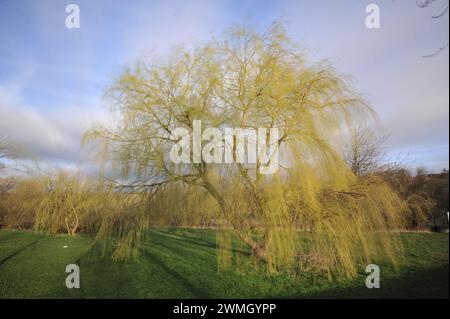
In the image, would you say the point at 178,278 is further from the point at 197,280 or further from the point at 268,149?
the point at 268,149

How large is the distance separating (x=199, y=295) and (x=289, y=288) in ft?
6.51

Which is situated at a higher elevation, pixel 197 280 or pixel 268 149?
pixel 268 149

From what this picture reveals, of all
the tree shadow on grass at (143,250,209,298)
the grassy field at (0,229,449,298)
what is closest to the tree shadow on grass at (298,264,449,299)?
the grassy field at (0,229,449,298)

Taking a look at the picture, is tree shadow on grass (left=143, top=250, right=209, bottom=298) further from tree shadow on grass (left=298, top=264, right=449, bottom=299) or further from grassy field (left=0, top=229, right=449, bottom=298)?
tree shadow on grass (left=298, top=264, right=449, bottom=299)

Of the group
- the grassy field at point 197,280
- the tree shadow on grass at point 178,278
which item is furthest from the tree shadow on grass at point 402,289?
the tree shadow on grass at point 178,278

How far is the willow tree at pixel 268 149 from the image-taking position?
5.93 m

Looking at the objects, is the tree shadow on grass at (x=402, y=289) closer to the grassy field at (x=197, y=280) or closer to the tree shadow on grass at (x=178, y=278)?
the grassy field at (x=197, y=280)

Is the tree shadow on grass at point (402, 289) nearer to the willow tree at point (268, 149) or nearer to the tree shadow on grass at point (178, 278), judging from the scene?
the willow tree at point (268, 149)

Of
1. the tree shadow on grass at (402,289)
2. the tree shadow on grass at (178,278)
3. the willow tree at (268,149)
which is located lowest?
the tree shadow on grass at (178,278)

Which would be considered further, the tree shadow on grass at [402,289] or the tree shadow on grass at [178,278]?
the tree shadow on grass at [178,278]

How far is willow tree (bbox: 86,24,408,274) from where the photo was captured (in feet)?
19.4

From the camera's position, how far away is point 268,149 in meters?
6.11

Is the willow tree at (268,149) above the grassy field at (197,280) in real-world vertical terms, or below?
above

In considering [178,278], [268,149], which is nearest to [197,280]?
[178,278]
